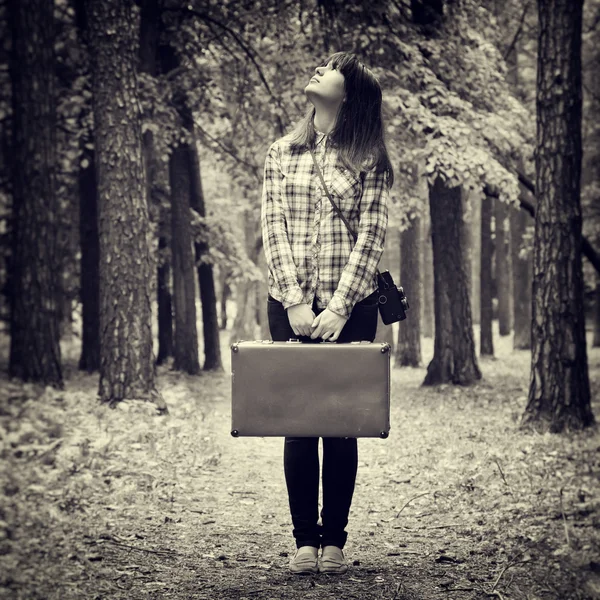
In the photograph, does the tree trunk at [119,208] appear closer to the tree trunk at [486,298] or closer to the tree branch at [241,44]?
the tree branch at [241,44]

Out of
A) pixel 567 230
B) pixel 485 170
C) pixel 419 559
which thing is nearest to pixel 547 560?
pixel 419 559

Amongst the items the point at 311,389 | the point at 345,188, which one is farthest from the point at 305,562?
the point at 345,188

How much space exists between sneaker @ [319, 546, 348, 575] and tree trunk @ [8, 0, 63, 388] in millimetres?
6803

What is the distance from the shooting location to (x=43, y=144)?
9531 mm

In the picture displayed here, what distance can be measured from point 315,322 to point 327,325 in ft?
0.19

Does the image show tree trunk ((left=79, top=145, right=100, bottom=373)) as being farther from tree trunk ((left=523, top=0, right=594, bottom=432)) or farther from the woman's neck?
the woman's neck

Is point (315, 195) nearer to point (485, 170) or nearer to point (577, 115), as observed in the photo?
point (577, 115)

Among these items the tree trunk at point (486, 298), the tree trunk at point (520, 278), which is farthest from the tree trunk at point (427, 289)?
the tree trunk at point (486, 298)

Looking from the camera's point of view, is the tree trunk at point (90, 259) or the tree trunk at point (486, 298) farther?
the tree trunk at point (486, 298)

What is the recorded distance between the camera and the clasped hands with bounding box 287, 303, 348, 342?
130 inches

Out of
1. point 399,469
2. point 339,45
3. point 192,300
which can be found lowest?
point 399,469

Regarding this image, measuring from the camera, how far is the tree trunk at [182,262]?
13.0 metres

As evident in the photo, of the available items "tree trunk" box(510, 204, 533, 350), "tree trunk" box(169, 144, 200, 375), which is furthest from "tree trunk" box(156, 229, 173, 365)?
"tree trunk" box(510, 204, 533, 350)

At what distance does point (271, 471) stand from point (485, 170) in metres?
5.57
